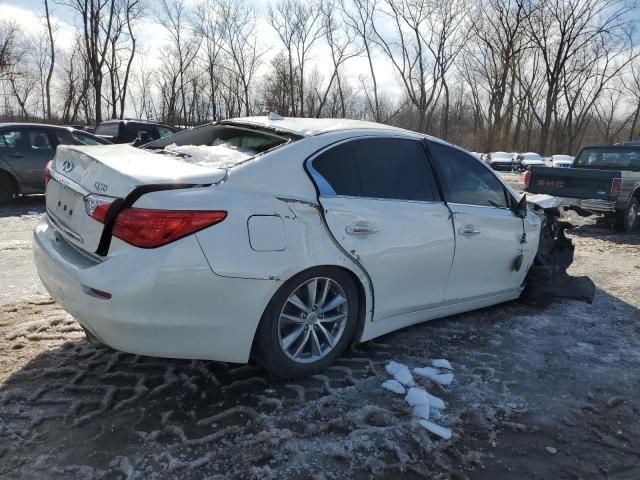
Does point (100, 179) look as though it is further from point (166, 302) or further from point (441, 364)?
point (441, 364)

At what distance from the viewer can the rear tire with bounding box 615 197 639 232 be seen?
9234mm

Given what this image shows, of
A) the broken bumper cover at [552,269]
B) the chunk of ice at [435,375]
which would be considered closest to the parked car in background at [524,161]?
the broken bumper cover at [552,269]

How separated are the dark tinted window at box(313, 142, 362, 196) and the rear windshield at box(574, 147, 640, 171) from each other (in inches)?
362

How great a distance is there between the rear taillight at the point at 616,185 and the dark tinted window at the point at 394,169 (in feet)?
22.5

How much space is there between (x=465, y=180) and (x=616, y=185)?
255 inches

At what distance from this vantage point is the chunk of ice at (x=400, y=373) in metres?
3.13

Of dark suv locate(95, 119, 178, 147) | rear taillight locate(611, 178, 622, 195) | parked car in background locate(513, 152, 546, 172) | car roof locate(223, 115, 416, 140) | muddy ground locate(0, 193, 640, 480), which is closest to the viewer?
muddy ground locate(0, 193, 640, 480)

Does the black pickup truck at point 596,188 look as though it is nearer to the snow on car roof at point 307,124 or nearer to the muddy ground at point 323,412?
the muddy ground at point 323,412

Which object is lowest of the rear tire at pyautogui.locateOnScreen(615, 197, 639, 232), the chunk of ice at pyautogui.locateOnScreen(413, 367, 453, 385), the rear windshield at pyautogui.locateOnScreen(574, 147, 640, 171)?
the chunk of ice at pyautogui.locateOnScreen(413, 367, 453, 385)

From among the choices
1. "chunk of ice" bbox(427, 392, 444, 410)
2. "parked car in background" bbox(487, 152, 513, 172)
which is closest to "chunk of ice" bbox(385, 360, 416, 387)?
"chunk of ice" bbox(427, 392, 444, 410)

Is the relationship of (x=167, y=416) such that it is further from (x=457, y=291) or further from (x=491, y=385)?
(x=457, y=291)

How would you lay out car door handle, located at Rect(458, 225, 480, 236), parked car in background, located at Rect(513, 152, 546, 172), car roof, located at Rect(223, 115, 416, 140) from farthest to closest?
parked car in background, located at Rect(513, 152, 546, 172), car door handle, located at Rect(458, 225, 480, 236), car roof, located at Rect(223, 115, 416, 140)

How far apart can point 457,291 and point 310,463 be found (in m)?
1.92

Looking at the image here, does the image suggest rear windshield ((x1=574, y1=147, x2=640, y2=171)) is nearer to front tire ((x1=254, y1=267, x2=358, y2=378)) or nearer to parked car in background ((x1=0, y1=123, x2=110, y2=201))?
front tire ((x1=254, y1=267, x2=358, y2=378))
